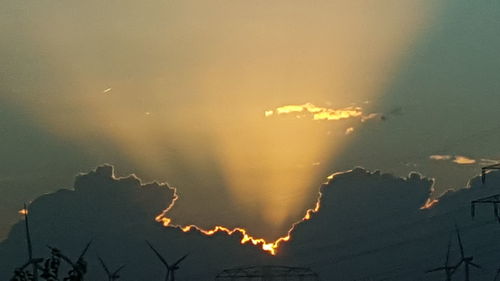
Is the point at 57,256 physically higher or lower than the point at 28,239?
lower

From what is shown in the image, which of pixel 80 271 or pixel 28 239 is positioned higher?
pixel 28 239

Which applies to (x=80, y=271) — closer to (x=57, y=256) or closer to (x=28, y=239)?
(x=57, y=256)

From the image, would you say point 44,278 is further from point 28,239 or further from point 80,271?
point 28,239

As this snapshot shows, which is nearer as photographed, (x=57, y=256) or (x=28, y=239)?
(x=57, y=256)

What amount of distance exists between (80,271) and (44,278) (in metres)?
2.46

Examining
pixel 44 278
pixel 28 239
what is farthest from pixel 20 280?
pixel 28 239

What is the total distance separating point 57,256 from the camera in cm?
7550

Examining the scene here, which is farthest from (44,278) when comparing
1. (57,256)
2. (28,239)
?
(28,239)

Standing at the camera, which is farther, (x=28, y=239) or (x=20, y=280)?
(x=28, y=239)

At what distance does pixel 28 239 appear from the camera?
5404 inches

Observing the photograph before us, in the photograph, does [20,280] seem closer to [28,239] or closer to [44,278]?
[44,278]

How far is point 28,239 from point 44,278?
2553 inches

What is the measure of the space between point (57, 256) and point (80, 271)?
1921 millimetres

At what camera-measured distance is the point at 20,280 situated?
75625 mm
